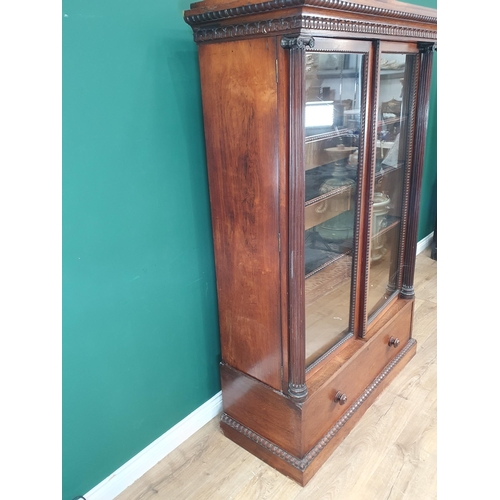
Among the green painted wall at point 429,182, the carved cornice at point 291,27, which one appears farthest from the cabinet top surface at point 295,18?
the green painted wall at point 429,182

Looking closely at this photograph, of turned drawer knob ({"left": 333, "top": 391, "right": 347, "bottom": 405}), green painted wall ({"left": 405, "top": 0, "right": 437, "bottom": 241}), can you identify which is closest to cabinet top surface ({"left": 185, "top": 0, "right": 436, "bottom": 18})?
turned drawer knob ({"left": 333, "top": 391, "right": 347, "bottom": 405})

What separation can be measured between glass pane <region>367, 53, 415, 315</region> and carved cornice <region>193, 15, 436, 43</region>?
0.80ft

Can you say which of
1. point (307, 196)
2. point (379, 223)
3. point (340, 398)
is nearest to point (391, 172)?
point (379, 223)

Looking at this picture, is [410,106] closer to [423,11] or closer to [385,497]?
[423,11]

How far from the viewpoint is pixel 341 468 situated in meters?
1.60

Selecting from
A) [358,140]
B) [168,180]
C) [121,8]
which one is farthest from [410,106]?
[121,8]

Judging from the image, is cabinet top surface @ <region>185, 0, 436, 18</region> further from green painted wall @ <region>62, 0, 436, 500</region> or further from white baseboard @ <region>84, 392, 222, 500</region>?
white baseboard @ <region>84, 392, 222, 500</region>

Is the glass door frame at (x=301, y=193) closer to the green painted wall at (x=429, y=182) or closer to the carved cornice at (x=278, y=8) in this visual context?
the carved cornice at (x=278, y=8)

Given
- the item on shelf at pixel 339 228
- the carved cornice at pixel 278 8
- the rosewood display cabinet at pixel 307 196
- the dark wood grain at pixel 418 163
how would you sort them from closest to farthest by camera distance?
the carved cornice at pixel 278 8, the rosewood display cabinet at pixel 307 196, the item on shelf at pixel 339 228, the dark wood grain at pixel 418 163

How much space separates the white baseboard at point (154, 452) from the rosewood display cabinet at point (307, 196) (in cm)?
11

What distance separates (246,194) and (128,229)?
0.38 meters

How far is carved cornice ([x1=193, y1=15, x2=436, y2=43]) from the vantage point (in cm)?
108

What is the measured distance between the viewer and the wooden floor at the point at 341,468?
1506 millimetres

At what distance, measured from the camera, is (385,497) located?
4.83 ft
